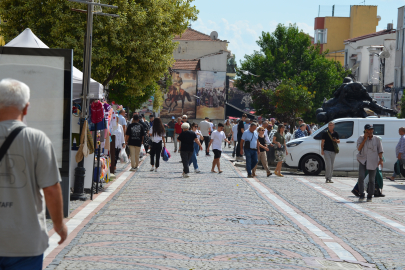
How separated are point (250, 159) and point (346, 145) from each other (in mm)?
3469

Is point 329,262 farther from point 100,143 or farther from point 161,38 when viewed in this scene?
point 161,38

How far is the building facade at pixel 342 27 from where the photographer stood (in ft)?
261

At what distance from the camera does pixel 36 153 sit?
379 cm

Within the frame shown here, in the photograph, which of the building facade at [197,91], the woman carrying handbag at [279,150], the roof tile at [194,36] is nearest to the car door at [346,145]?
the woman carrying handbag at [279,150]

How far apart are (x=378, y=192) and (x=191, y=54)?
72.3m

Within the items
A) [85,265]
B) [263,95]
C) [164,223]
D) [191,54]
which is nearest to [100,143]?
[164,223]

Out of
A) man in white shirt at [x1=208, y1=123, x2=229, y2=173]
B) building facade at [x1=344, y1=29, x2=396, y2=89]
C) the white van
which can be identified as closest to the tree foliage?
building facade at [x1=344, y1=29, x2=396, y2=89]

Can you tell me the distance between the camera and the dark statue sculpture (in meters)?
24.2

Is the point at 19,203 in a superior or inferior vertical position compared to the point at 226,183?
superior

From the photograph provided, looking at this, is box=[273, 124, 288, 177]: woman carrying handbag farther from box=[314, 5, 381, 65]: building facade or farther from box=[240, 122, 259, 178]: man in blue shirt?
box=[314, 5, 381, 65]: building facade

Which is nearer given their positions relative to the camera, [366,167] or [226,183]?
[366,167]

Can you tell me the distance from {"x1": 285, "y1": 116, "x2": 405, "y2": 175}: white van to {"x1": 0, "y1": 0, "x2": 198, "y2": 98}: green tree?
917cm

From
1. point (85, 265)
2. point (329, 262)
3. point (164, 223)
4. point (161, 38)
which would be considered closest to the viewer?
point (85, 265)

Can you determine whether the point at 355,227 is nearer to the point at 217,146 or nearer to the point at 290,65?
the point at 217,146
